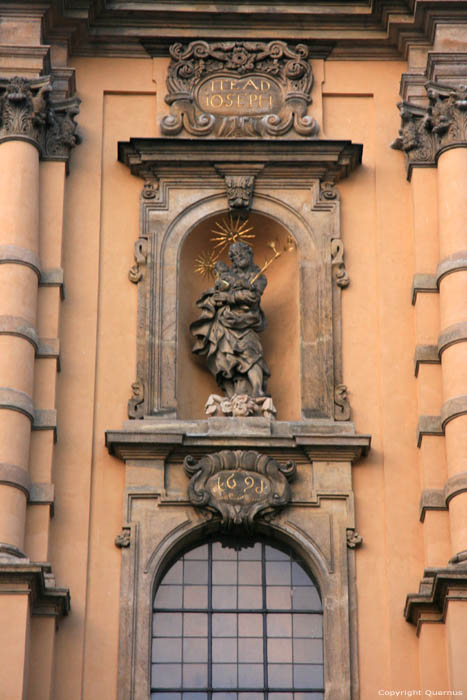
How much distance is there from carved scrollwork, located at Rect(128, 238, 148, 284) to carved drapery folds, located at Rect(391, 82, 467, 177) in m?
3.04

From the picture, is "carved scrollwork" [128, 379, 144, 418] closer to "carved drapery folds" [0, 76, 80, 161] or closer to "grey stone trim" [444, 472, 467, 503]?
"carved drapery folds" [0, 76, 80, 161]

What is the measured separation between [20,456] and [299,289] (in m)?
3.81

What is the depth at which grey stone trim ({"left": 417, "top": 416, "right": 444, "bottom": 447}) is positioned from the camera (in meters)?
23.2

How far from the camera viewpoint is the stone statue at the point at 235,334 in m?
23.8

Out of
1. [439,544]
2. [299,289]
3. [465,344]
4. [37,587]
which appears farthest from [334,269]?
[37,587]

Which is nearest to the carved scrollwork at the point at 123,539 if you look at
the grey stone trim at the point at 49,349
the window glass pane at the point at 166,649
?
the window glass pane at the point at 166,649

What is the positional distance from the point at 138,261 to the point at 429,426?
3.67 metres

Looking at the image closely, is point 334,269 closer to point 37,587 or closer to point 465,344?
point 465,344

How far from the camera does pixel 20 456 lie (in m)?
22.5

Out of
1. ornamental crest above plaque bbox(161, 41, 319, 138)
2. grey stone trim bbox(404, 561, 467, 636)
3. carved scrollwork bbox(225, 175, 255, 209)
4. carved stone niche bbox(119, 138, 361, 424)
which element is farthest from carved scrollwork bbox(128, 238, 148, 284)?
grey stone trim bbox(404, 561, 467, 636)

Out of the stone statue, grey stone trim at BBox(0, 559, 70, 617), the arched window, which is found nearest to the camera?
grey stone trim at BBox(0, 559, 70, 617)

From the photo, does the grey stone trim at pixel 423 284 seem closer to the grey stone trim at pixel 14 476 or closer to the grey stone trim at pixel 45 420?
the grey stone trim at pixel 45 420

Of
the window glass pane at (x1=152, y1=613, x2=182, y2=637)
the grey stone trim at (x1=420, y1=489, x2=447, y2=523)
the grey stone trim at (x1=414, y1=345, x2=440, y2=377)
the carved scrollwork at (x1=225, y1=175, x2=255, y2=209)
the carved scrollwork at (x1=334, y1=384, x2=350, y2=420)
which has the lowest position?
the window glass pane at (x1=152, y1=613, x2=182, y2=637)

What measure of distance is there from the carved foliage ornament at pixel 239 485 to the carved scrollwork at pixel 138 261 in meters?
2.31
